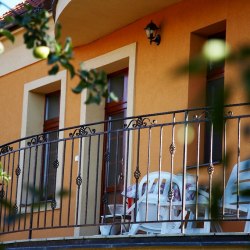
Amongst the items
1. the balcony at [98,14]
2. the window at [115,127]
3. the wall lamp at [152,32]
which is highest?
the balcony at [98,14]

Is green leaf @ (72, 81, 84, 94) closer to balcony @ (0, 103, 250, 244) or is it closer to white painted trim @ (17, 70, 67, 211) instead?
balcony @ (0, 103, 250, 244)

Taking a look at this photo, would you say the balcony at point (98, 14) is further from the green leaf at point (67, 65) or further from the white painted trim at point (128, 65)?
the green leaf at point (67, 65)

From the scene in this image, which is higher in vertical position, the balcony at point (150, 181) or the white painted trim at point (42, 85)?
the white painted trim at point (42, 85)

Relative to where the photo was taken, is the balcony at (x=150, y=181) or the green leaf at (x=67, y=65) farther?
the balcony at (x=150, y=181)

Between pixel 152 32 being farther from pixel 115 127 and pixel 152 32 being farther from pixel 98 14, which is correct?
pixel 115 127

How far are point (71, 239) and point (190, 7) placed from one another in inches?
125

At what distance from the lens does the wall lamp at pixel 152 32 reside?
9.77 metres

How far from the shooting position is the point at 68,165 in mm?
10734

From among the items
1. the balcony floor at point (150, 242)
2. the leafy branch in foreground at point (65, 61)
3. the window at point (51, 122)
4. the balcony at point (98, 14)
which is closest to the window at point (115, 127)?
the balcony at point (98, 14)

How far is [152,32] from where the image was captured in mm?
9781

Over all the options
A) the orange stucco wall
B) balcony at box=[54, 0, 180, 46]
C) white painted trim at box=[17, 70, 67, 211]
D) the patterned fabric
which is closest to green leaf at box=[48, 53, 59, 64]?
the patterned fabric

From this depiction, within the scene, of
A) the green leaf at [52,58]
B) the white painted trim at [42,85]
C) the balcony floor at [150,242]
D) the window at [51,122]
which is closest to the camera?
the green leaf at [52,58]

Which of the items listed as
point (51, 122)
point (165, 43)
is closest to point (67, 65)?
point (165, 43)

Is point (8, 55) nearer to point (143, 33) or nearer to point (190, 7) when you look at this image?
point (143, 33)
